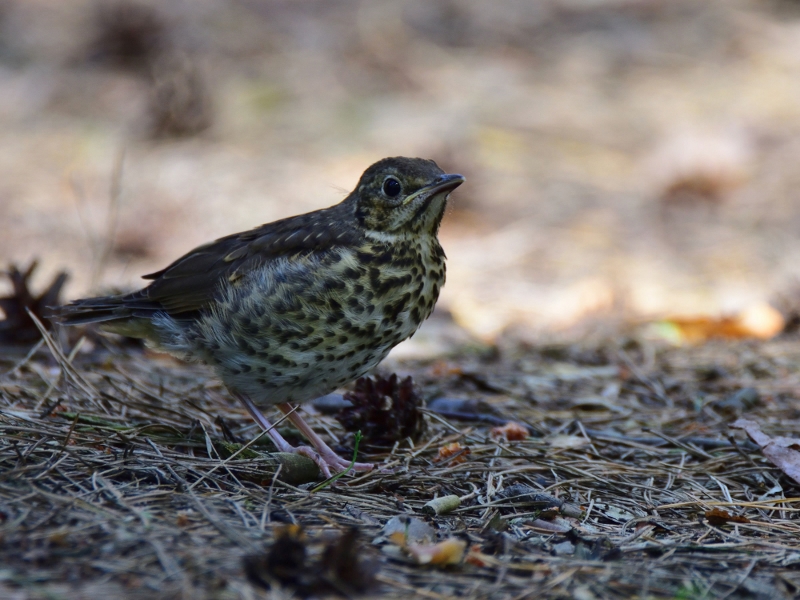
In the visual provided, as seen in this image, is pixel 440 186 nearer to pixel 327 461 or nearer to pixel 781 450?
pixel 327 461

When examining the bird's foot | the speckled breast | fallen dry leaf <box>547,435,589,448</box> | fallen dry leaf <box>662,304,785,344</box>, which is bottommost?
fallen dry leaf <box>662,304,785,344</box>

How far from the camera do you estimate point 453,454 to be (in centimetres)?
370

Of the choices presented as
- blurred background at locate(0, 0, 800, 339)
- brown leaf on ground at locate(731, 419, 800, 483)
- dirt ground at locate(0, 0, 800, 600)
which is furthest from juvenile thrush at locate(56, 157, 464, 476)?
blurred background at locate(0, 0, 800, 339)

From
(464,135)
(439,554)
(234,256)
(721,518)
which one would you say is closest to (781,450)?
(721,518)

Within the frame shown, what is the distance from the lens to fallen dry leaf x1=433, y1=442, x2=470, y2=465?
11.9 feet

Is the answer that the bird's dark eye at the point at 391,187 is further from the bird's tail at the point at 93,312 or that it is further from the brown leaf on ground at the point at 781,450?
the brown leaf on ground at the point at 781,450

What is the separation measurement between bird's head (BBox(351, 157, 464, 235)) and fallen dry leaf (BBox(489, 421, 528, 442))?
958 mm

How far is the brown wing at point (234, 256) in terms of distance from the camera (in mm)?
3893

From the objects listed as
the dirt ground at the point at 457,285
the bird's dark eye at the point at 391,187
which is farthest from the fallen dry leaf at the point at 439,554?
Answer: the bird's dark eye at the point at 391,187

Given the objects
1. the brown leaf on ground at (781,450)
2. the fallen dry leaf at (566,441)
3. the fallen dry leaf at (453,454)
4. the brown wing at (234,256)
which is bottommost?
the brown leaf on ground at (781,450)

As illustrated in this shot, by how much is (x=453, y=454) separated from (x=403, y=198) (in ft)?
3.72

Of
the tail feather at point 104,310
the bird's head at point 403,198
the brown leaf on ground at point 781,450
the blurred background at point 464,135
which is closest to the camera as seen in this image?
the brown leaf on ground at point 781,450

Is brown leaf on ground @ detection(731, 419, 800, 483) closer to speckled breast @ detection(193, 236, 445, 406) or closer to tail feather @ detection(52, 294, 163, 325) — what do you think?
speckled breast @ detection(193, 236, 445, 406)

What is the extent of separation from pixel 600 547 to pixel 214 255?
2.31m
